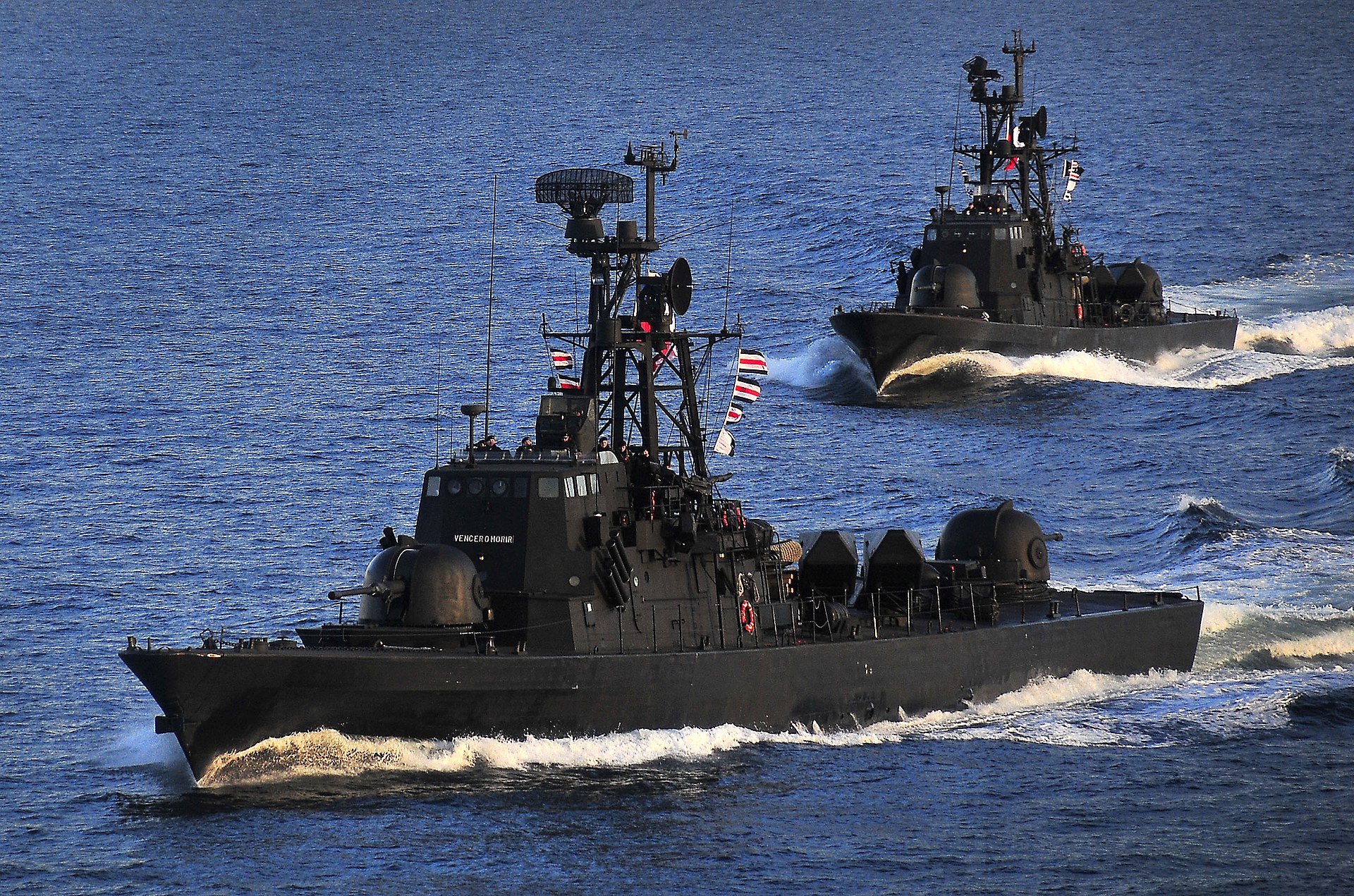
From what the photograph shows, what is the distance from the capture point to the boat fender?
1478 inches

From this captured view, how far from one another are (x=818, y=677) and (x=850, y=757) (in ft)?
6.88

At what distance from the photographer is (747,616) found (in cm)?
3769

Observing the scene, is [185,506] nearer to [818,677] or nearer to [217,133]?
[818,677]

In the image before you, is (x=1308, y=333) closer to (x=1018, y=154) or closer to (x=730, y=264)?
(x=1018, y=154)

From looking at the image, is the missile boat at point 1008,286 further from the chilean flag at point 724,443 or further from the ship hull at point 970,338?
the chilean flag at point 724,443

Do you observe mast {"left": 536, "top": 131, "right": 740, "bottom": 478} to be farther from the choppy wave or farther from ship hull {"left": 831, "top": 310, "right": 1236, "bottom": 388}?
ship hull {"left": 831, "top": 310, "right": 1236, "bottom": 388}

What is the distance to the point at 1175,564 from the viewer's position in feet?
165

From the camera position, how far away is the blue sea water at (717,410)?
3117cm

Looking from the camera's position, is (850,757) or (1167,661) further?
(1167,661)

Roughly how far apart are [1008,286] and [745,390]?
33.6m

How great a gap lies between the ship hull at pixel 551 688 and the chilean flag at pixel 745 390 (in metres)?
5.35

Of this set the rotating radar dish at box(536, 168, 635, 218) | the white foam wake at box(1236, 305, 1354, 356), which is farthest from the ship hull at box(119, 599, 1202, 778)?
the white foam wake at box(1236, 305, 1354, 356)

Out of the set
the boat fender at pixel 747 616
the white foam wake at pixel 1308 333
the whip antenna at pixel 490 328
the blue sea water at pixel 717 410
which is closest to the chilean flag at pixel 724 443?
the boat fender at pixel 747 616

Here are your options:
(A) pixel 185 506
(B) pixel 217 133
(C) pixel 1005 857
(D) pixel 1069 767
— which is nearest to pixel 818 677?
(D) pixel 1069 767
